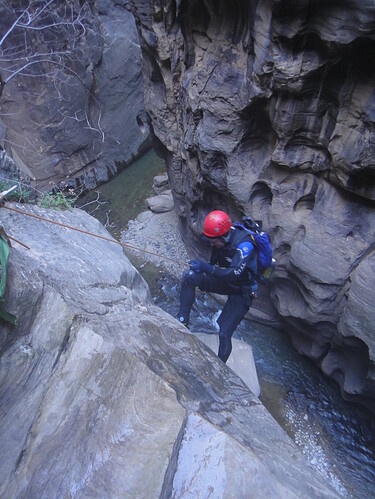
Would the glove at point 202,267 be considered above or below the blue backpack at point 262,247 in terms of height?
below

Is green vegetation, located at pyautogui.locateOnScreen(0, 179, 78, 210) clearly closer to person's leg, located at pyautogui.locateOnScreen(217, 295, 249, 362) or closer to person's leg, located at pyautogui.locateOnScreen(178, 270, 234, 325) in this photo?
person's leg, located at pyautogui.locateOnScreen(178, 270, 234, 325)

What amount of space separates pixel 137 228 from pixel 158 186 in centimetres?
168

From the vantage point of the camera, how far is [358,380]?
4.91 metres

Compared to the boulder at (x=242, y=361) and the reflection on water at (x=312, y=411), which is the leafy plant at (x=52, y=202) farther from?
the reflection on water at (x=312, y=411)

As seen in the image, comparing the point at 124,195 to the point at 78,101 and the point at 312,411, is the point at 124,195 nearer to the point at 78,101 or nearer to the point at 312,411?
the point at 78,101

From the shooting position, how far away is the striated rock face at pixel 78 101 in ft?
28.4

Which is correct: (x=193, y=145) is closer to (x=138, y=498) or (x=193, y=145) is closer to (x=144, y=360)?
(x=144, y=360)

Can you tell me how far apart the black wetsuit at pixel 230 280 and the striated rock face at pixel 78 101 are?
5545 mm

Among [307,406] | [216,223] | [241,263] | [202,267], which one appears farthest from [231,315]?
[307,406]

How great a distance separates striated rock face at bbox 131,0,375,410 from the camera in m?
4.06

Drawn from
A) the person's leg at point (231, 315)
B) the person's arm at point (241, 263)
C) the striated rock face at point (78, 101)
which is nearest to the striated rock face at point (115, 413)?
the person's arm at point (241, 263)

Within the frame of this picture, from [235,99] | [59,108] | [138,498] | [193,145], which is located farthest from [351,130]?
[59,108]

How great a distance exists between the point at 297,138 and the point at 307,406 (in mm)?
3848

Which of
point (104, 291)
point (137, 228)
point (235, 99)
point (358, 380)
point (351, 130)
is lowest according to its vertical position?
point (137, 228)
